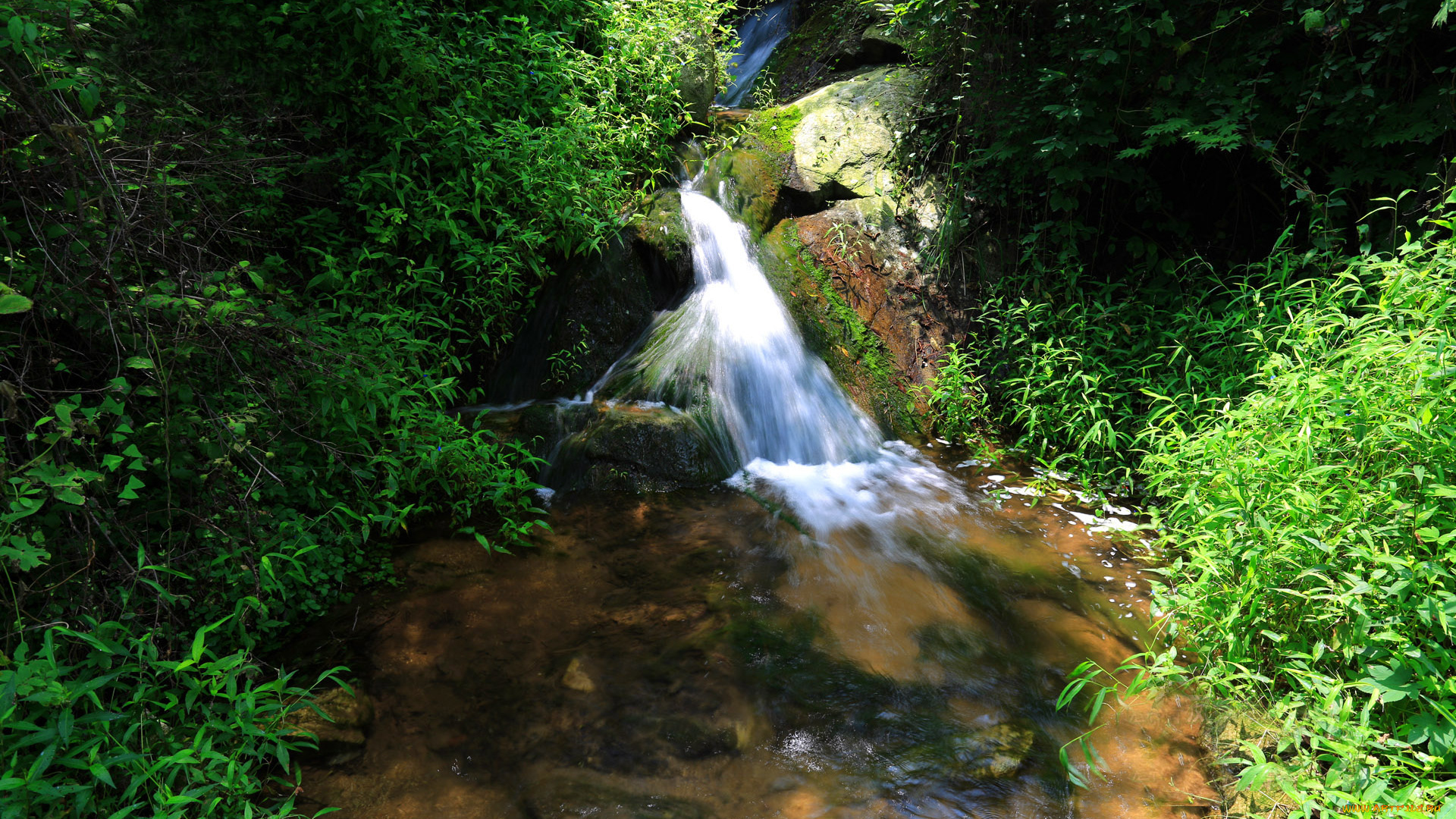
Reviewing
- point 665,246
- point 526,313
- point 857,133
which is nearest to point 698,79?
point 857,133

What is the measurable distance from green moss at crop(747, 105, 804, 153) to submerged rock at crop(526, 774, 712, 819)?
19.6 feet

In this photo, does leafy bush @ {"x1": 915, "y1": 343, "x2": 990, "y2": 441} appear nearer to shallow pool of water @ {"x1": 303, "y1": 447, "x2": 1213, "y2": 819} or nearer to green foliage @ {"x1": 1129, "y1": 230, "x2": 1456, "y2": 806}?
shallow pool of water @ {"x1": 303, "y1": 447, "x2": 1213, "y2": 819}

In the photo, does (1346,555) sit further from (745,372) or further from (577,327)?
(577,327)

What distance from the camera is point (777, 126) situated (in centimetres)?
714

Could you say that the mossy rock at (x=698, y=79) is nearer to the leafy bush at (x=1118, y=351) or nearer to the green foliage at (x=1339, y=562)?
the leafy bush at (x=1118, y=351)

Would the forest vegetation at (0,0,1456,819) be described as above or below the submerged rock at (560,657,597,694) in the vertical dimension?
above

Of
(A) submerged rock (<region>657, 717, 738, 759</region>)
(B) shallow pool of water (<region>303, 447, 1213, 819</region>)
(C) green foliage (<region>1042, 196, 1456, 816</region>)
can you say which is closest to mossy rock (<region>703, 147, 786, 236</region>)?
(B) shallow pool of water (<region>303, 447, 1213, 819</region>)

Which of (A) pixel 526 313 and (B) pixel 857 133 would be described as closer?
(A) pixel 526 313

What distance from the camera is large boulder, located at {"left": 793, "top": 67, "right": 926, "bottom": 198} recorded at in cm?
659

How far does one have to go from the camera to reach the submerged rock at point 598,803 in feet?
7.93

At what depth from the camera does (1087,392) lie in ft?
16.2

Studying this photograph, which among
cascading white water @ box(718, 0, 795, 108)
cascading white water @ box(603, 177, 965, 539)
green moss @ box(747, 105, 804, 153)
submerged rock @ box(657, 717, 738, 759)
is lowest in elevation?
submerged rock @ box(657, 717, 738, 759)

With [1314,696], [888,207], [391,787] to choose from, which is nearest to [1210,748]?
[1314,696]

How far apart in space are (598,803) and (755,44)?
11.2 metres
